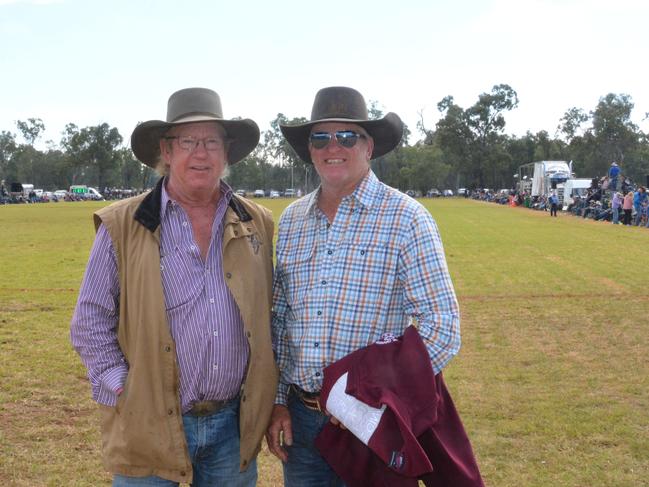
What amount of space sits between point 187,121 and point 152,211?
1.28 ft

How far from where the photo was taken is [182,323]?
2582mm

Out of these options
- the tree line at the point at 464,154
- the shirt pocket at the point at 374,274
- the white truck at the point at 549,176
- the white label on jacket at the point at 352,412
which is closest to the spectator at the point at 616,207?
the white truck at the point at 549,176

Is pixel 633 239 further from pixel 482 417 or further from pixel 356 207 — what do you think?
pixel 356 207

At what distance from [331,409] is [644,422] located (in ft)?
12.1

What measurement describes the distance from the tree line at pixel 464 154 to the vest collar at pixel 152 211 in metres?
75.9

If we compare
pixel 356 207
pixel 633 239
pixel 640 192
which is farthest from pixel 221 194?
pixel 640 192

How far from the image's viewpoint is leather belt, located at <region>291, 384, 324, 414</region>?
8.87 ft

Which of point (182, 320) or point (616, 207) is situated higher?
point (182, 320)

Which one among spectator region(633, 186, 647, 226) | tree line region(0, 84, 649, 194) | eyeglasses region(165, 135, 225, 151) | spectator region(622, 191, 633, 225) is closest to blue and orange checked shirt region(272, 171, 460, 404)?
eyeglasses region(165, 135, 225, 151)

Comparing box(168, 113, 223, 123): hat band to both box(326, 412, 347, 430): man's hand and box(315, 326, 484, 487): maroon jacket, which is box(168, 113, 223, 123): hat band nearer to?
box(315, 326, 484, 487): maroon jacket

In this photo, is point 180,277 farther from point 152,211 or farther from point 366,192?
point 366,192

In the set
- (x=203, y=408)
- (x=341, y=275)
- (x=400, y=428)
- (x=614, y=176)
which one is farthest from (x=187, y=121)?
(x=614, y=176)

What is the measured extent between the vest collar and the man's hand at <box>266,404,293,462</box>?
80 centimetres

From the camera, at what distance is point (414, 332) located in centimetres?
237
